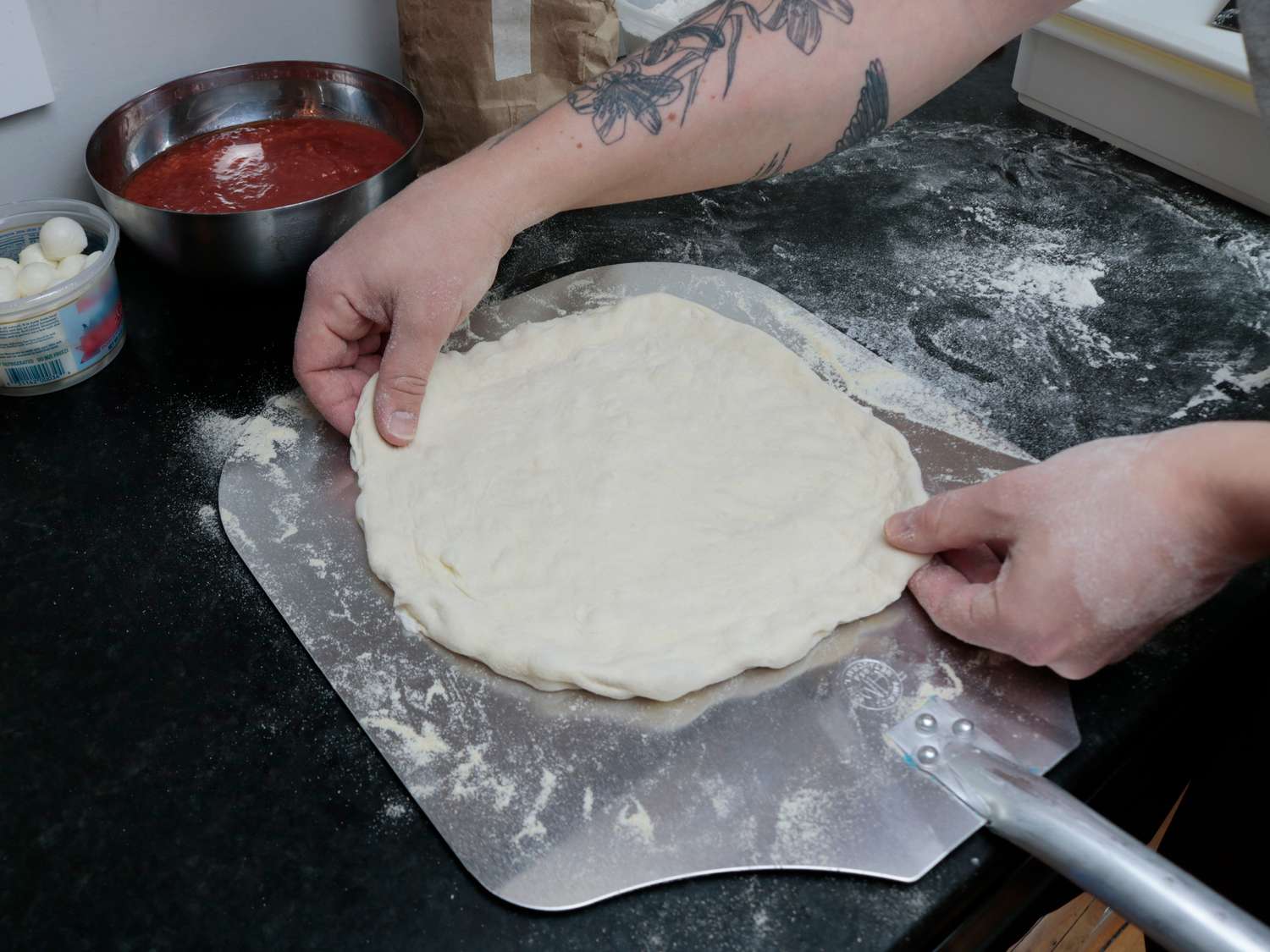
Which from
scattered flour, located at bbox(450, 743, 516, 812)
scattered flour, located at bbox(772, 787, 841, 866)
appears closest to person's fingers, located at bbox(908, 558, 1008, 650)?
scattered flour, located at bbox(772, 787, 841, 866)

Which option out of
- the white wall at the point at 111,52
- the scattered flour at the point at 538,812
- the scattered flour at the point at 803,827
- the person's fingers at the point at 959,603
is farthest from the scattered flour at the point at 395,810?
the white wall at the point at 111,52

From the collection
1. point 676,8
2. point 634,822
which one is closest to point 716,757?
point 634,822

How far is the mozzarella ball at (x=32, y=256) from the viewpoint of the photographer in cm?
130

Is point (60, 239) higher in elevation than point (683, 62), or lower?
lower

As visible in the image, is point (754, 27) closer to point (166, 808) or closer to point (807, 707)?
point (807, 707)

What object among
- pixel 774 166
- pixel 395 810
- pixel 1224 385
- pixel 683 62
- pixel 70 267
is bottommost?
pixel 395 810

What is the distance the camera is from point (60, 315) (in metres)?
1.28

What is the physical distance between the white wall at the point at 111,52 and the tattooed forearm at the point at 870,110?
3.16 ft

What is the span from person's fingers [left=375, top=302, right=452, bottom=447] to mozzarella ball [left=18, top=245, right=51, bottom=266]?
52 cm

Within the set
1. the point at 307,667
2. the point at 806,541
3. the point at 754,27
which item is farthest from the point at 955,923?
the point at 754,27

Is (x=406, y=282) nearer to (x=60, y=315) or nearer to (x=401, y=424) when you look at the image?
(x=401, y=424)

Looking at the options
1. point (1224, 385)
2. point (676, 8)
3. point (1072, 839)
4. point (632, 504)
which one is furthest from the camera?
point (676, 8)

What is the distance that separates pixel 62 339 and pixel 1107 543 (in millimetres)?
1322

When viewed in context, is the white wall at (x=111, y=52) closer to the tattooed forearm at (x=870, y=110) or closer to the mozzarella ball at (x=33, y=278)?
the mozzarella ball at (x=33, y=278)
